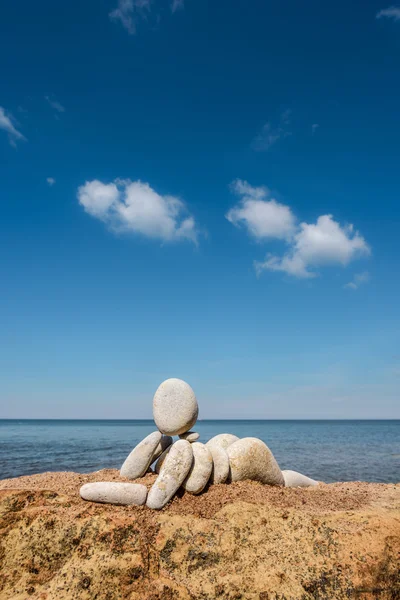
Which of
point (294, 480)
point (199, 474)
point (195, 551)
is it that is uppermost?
point (199, 474)

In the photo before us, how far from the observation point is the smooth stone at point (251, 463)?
7.88m

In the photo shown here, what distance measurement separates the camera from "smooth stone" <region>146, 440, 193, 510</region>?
20.9ft

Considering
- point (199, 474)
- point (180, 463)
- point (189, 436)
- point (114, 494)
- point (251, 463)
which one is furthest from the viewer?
point (189, 436)

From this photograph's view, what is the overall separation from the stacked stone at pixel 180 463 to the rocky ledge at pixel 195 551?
0.25 metres

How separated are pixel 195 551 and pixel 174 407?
10.8ft

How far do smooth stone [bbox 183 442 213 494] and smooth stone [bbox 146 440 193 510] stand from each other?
0.18 meters

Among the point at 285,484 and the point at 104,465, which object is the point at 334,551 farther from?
the point at 104,465

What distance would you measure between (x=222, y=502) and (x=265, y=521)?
3.18 ft

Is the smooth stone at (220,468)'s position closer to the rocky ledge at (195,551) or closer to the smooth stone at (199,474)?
the smooth stone at (199,474)

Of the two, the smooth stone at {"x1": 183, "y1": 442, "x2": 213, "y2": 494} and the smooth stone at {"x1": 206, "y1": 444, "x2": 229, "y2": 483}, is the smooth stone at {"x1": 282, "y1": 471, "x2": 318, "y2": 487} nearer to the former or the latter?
the smooth stone at {"x1": 206, "y1": 444, "x2": 229, "y2": 483}

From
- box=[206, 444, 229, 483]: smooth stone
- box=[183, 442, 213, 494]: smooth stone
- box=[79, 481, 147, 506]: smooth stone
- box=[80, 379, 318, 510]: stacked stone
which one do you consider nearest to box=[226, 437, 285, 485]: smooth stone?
box=[80, 379, 318, 510]: stacked stone

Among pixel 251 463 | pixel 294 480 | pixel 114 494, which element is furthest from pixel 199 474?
pixel 294 480

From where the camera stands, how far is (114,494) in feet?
20.8

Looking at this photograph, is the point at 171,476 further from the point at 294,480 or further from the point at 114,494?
the point at 294,480
